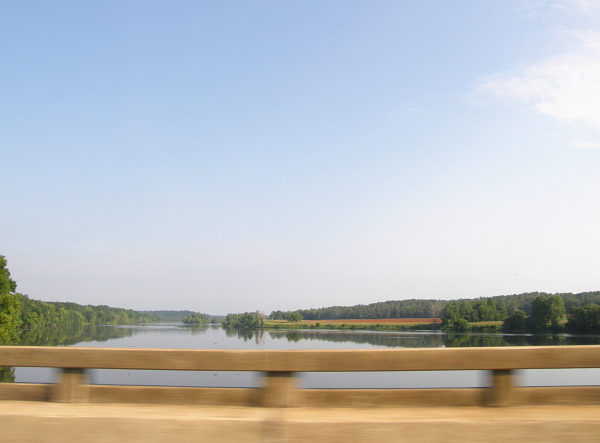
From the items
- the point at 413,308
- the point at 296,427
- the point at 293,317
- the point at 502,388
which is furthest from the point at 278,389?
the point at 293,317

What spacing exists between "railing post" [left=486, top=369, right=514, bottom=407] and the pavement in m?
0.24

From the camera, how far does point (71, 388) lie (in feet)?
14.2

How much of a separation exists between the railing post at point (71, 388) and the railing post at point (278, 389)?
1732 mm

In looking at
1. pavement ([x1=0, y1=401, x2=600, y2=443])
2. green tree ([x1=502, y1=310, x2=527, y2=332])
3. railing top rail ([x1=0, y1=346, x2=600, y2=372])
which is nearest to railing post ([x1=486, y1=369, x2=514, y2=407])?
railing top rail ([x1=0, y1=346, x2=600, y2=372])

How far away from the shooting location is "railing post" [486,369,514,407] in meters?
4.04


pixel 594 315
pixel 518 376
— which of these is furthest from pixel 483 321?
pixel 518 376

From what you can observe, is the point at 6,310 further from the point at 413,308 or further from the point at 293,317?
the point at 293,317

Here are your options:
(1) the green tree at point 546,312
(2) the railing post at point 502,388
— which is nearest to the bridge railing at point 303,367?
(2) the railing post at point 502,388

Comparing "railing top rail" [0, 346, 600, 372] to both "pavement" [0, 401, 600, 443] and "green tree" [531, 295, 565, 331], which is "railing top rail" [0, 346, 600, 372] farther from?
"green tree" [531, 295, 565, 331]

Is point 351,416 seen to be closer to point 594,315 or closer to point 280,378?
point 280,378

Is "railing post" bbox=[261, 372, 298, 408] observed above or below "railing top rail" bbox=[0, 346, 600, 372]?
below

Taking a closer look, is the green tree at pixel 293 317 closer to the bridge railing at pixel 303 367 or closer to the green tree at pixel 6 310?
the green tree at pixel 6 310

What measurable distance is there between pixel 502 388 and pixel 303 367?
173 centimetres

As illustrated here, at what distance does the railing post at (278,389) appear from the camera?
4.03 m
